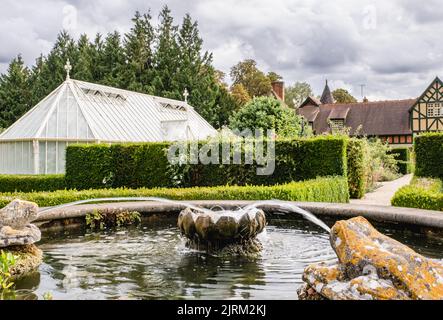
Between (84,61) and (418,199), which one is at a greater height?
(84,61)

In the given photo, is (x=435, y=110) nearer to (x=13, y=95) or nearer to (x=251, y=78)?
(x=251, y=78)

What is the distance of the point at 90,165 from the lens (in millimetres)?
15336

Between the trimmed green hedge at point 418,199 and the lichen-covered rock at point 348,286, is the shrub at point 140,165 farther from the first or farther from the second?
the lichen-covered rock at point 348,286

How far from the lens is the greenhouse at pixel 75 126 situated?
19.0 metres

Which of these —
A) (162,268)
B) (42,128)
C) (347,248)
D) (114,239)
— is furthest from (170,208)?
(42,128)

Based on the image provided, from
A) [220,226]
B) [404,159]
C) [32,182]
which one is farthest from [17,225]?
[404,159]

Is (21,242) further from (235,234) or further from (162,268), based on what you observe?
(235,234)

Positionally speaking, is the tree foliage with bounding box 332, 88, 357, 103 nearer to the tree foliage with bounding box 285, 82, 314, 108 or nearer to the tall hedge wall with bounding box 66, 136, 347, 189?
the tree foliage with bounding box 285, 82, 314, 108

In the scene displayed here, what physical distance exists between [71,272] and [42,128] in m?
15.9

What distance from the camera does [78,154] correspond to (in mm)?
15430

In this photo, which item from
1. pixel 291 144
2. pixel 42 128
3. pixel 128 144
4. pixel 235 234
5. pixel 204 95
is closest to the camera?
pixel 235 234

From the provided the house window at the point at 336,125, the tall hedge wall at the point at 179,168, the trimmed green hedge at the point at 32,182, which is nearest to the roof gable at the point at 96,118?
the trimmed green hedge at the point at 32,182

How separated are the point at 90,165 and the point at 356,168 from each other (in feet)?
28.3

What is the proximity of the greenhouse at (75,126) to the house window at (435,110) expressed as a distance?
901 inches
